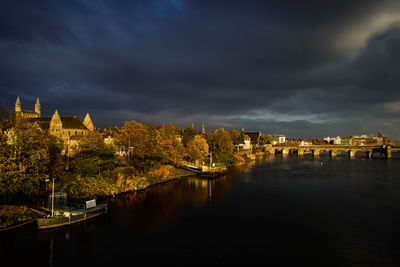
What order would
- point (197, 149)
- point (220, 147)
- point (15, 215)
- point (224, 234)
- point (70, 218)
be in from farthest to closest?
point (220, 147) < point (197, 149) < point (70, 218) < point (15, 215) < point (224, 234)

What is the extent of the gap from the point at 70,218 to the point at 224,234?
A: 15647 mm

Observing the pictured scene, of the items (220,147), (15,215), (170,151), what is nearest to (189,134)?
(220,147)

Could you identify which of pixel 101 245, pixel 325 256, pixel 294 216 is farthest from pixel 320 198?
pixel 101 245

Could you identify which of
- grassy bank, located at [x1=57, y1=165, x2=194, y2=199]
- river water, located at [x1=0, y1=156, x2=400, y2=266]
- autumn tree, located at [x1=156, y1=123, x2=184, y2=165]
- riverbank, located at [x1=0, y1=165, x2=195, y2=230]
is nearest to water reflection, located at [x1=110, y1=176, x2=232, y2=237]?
river water, located at [x1=0, y1=156, x2=400, y2=266]

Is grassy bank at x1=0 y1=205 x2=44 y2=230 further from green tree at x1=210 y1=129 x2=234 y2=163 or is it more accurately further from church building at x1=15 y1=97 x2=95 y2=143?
green tree at x1=210 y1=129 x2=234 y2=163

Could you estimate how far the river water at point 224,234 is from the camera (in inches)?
755

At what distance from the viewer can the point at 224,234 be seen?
935 inches

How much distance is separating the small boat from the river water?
80 cm

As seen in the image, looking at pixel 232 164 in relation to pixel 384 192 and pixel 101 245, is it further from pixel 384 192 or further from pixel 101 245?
pixel 101 245

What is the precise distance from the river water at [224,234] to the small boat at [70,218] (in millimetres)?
801

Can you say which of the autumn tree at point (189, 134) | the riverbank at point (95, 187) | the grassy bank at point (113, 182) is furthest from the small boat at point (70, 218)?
the autumn tree at point (189, 134)

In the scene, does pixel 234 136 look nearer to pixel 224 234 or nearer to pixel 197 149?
pixel 197 149

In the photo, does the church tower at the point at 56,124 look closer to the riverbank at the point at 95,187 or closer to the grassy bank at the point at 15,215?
the riverbank at the point at 95,187

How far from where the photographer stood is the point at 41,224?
913 inches
